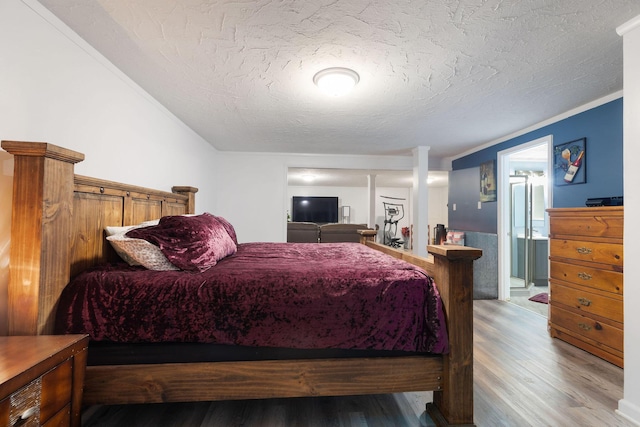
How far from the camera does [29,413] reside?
2.92ft

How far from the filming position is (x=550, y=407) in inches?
65.4

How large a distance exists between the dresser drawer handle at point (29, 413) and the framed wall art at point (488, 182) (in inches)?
186

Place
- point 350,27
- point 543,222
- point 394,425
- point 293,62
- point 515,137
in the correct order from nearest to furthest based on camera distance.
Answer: point 394,425 < point 350,27 < point 293,62 < point 515,137 < point 543,222

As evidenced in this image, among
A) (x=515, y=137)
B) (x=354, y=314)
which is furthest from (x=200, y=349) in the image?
(x=515, y=137)

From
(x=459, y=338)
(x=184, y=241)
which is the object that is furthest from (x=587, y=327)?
(x=184, y=241)

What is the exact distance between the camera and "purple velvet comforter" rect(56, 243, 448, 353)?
130 centimetres

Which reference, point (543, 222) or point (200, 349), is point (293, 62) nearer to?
point (200, 349)

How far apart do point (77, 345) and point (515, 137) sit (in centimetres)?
465

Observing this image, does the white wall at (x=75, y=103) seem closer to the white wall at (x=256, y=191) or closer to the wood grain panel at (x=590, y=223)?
the white wall at (x=256, y=191)

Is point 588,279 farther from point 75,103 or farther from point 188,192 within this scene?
point 75,103

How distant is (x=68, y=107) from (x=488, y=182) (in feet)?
15.6

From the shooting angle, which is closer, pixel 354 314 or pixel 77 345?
pixel 77 345

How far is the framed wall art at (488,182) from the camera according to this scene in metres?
4.13

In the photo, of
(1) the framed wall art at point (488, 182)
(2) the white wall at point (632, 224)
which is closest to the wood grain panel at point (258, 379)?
(2) the white wall at point (632, 224)
